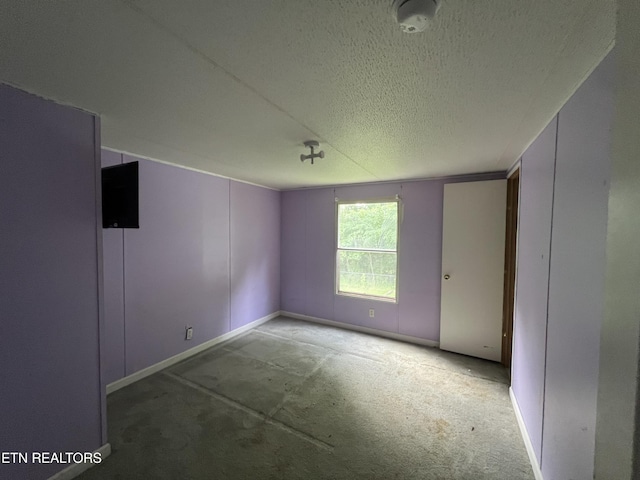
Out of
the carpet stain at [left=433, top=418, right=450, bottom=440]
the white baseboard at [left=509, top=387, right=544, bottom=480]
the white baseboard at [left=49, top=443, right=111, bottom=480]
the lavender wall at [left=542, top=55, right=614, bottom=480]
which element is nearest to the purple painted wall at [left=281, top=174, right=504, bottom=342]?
the white baseboard at [left=509, top=387, right=544, bottom=480]

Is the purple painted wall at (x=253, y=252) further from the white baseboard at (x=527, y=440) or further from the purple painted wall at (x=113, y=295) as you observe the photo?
the white baseboard at (x=527, y=440)

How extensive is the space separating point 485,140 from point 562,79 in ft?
2.92

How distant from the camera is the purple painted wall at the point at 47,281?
1379mm

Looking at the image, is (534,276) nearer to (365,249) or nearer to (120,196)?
(365,249)

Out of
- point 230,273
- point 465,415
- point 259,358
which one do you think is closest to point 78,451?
point 259,358

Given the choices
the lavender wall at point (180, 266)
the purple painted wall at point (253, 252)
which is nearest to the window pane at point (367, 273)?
the purple painted wall at point (253, 252)

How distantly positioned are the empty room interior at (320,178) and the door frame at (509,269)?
1.0 inches

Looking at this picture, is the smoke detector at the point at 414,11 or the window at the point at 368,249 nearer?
the smoke detector at the point at 414,11

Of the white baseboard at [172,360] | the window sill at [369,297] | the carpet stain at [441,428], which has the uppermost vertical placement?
the window sill at [369,297]

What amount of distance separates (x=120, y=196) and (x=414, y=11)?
211cm

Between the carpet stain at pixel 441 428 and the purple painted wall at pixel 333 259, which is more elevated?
the purple painted wall at pixel 333 259

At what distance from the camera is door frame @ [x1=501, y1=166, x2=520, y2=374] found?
2881 mm

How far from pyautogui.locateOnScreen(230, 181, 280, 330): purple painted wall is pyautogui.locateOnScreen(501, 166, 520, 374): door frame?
3.48 metres

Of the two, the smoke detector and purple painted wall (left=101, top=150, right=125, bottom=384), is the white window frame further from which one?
the smoke detector
